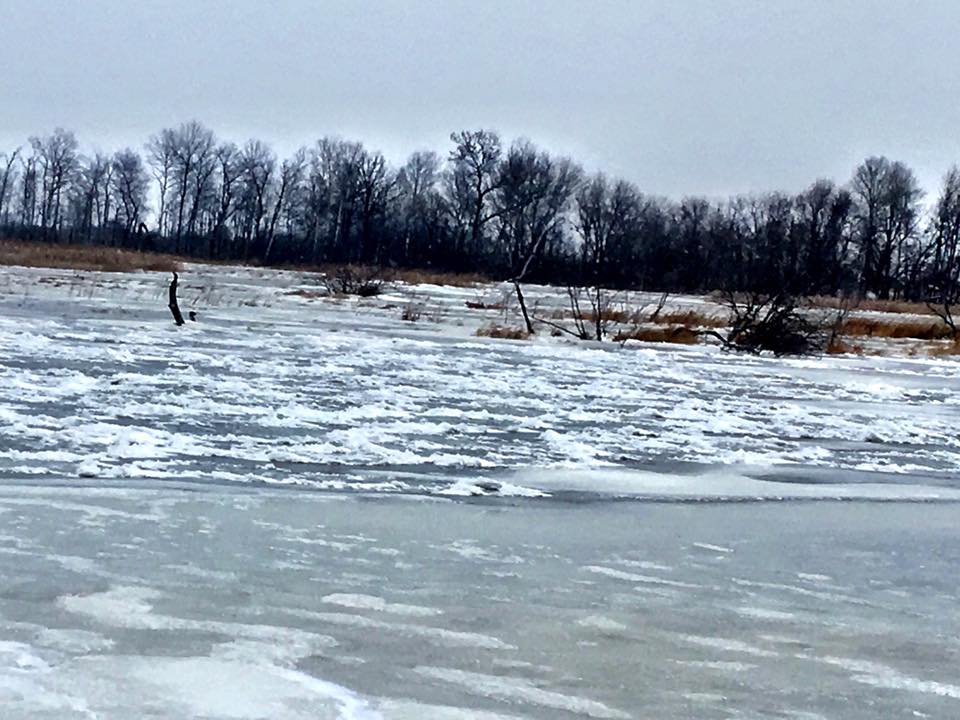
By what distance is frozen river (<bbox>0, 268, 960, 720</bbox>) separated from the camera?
2941mm

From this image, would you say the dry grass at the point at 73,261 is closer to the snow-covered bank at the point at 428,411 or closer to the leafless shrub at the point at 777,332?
the snow-covered bank at the point at 428,411

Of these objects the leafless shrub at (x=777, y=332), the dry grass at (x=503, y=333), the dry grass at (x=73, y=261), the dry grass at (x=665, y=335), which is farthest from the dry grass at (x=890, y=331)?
the dry grass at (x=73, y=261)

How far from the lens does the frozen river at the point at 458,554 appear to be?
116 inches

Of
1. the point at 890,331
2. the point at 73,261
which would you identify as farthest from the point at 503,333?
the point at 73,261

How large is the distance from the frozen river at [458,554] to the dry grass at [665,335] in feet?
36.7

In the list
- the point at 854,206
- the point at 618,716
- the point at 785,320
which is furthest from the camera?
the point at 854,206

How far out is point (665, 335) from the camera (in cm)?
2228

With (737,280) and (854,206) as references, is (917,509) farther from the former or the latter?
(854,206)

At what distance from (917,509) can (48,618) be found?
487 cm

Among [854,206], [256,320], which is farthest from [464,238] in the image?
[256,320]

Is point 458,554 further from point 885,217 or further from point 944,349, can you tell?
point 885,217

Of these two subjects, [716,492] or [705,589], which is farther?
[716,492]

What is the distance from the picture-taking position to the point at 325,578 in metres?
3.98

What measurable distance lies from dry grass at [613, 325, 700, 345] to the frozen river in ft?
36.7
